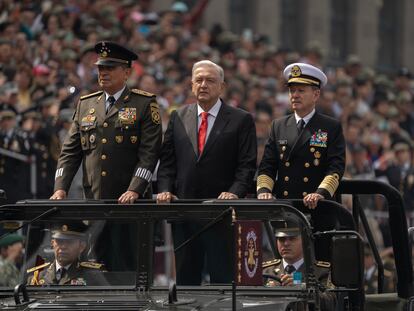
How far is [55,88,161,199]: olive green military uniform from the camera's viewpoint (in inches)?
432

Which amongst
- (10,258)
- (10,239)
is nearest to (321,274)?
(10,239)

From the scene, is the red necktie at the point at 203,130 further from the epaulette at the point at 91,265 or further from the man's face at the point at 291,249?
the epaulette at the point at 91,265

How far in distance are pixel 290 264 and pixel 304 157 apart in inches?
55.2

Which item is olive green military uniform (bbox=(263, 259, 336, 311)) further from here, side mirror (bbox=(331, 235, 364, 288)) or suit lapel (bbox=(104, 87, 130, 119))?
suit lapel (bbox=(104, 87, 130, 119))

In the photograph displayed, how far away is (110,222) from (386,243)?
842cm

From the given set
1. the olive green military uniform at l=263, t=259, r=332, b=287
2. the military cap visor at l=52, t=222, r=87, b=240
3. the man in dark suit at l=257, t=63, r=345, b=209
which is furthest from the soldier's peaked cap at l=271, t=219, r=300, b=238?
the military cap visor at l=52, t=222, r=87, b=240

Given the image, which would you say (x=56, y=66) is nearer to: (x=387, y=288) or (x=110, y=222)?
(x=387, y=288)

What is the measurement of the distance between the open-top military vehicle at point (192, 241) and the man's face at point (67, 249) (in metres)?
0.07

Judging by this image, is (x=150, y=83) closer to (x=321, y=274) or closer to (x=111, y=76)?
(x=111, y=76)

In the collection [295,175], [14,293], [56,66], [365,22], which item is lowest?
[14,293]

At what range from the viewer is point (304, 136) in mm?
11141

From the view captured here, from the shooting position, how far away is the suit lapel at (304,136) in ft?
36.4

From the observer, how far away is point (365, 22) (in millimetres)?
43062

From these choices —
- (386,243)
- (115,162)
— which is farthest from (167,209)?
(386,243)
